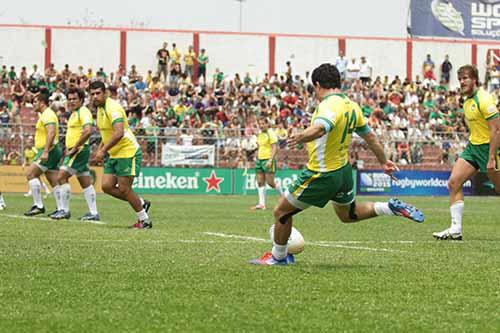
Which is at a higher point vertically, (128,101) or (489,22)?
(489,22)

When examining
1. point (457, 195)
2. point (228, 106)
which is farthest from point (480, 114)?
point (228, 106)

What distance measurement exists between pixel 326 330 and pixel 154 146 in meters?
30.1

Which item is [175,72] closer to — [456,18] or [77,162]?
[456,18]

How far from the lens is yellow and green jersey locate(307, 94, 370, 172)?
10164mm

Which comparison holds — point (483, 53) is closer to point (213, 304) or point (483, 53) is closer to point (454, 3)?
point (454, 3)

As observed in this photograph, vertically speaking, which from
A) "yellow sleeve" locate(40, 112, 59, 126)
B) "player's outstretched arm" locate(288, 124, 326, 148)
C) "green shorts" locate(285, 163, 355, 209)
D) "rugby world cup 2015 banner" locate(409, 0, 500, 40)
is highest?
"rugby world cup 2015 banner" locate(409, 0, 500, 40)

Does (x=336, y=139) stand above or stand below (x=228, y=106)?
below

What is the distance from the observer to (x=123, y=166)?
16.7 meters

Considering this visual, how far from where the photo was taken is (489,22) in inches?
2279

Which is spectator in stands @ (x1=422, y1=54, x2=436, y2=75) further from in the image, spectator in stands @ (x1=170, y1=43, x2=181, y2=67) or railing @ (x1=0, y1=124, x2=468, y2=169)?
railing @ (x1=0, y1=124, x2=468, y2=169)

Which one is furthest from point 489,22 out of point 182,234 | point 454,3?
point 182,234

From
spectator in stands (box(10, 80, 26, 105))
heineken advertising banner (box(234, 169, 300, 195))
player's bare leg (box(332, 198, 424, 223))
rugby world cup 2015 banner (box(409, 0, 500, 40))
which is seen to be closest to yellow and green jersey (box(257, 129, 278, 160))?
heineken advertising banner (box(234, 169, 300, 195))

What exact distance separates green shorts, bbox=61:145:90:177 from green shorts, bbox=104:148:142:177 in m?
2.03

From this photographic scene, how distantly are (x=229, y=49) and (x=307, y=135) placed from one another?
141ft
